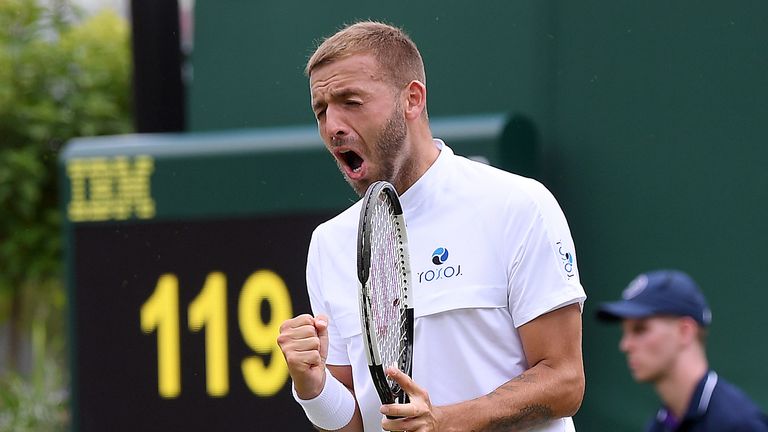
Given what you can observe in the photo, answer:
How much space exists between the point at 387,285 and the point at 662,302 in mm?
1217

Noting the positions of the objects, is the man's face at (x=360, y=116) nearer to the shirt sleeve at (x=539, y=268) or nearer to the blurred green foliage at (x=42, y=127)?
the shirt sleeve at (x=539, y=268)

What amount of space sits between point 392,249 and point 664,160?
2.39 m

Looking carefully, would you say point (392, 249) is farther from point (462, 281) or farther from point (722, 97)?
point (722, 97)

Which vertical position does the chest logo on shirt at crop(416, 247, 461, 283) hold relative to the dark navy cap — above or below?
above

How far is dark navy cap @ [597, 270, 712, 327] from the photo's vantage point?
12.7ft

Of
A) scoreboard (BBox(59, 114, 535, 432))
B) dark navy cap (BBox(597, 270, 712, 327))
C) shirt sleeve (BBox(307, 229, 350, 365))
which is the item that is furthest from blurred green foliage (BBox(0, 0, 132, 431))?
shirt sleeve (BBox(307, 229, 350, 365))

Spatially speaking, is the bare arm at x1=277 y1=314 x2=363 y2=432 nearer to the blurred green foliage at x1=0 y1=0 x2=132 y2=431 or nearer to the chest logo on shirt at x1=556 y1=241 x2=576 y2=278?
the chest logo on shirt at x1=556 y1=241 x2=576 y2=278

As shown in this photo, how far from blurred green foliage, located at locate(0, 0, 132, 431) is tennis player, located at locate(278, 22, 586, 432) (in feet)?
24.5

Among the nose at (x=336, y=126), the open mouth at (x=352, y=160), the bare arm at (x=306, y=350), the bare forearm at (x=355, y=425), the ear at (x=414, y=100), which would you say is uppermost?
the ear at (x=414, y=100)

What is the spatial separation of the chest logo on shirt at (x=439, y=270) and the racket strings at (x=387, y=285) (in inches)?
2.1

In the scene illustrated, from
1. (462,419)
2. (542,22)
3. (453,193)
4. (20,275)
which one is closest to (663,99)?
(542,22)

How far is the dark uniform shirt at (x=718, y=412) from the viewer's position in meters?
3.51

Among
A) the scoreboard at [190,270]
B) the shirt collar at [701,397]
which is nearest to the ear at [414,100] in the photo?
the shirt collar at [701,397]

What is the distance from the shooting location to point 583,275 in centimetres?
536
